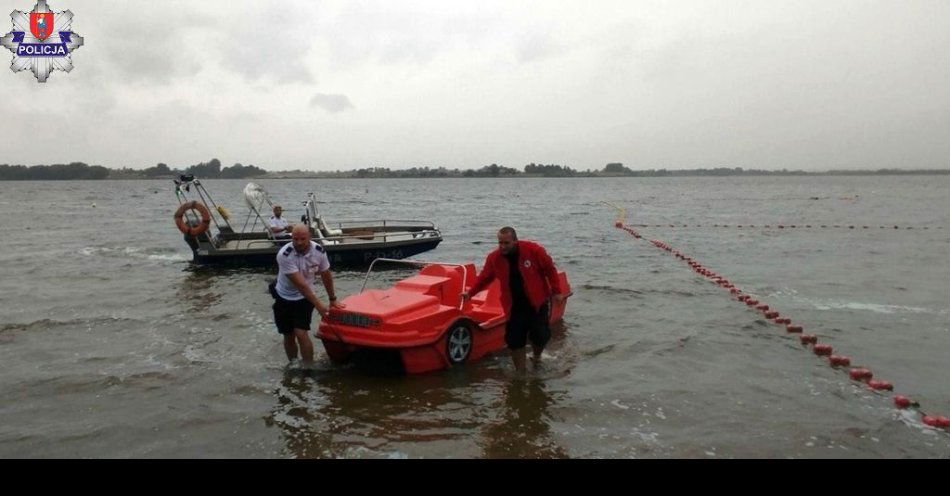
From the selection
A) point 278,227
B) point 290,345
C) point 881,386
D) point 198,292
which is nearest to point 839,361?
point 881,386

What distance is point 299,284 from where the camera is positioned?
7.40 m

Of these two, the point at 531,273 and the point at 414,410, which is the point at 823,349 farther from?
the point at 414,410

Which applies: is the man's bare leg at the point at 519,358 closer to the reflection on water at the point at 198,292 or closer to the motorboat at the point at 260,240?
the reflection on water at the point at 198,292

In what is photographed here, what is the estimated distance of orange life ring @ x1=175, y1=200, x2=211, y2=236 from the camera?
677 inches

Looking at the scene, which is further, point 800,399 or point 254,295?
point 254,295

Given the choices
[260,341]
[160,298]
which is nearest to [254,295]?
Answer: [160,298]

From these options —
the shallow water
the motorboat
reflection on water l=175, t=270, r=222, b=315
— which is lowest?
reflection on water l=175, t=270, r=222, b=315

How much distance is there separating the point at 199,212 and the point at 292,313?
1139cm

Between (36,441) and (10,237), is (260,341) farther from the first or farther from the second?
(10,237)

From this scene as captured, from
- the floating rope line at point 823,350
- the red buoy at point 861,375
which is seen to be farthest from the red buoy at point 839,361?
the red buoy at point 861,375

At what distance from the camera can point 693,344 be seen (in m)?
9.73

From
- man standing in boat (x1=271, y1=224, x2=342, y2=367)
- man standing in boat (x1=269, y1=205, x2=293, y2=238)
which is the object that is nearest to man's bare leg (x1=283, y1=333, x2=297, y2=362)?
man standing in boat (x1=271, y1=224, x2=342, y2=367)

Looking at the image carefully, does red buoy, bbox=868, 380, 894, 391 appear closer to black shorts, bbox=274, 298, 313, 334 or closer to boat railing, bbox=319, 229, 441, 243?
black shorts, bbox=274, 298, 313, 334
